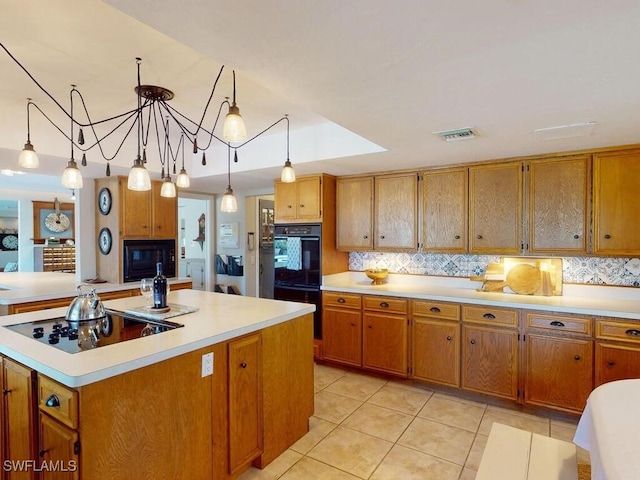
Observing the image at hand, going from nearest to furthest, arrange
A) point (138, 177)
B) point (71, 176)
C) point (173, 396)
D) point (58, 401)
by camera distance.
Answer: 1. point (58, 401)
2. point (173, 396)
3. point (138, 177)
4. point (71, 176)

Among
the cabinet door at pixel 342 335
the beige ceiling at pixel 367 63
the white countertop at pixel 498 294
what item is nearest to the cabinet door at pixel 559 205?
the beige ceiling at pixel 367 63

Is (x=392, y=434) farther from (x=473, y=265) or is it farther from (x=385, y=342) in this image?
(x=473, y=265)

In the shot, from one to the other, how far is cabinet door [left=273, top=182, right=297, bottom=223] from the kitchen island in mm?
1842

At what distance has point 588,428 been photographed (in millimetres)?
1460

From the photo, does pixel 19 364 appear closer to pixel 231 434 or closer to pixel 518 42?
pixel 231 434

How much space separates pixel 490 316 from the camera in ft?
9.95

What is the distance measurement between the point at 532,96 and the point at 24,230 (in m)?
10.2

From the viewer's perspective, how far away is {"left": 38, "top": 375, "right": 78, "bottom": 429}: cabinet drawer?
1.35m

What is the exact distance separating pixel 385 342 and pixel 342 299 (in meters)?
0.62

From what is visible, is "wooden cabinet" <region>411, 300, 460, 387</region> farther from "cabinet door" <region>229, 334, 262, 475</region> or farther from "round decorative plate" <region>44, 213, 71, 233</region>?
"round decorative plate" <region>44, 213, 71, 233</region>

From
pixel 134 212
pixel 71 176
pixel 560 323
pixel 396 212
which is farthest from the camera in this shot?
pixel 134 212

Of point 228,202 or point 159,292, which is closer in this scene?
point 159,292

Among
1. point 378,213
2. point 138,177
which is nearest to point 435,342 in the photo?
point 378,213

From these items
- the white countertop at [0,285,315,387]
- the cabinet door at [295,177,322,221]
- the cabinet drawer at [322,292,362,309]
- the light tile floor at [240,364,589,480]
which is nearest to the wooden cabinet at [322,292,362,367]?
the cabinet drawer at [322,292,362,309]
